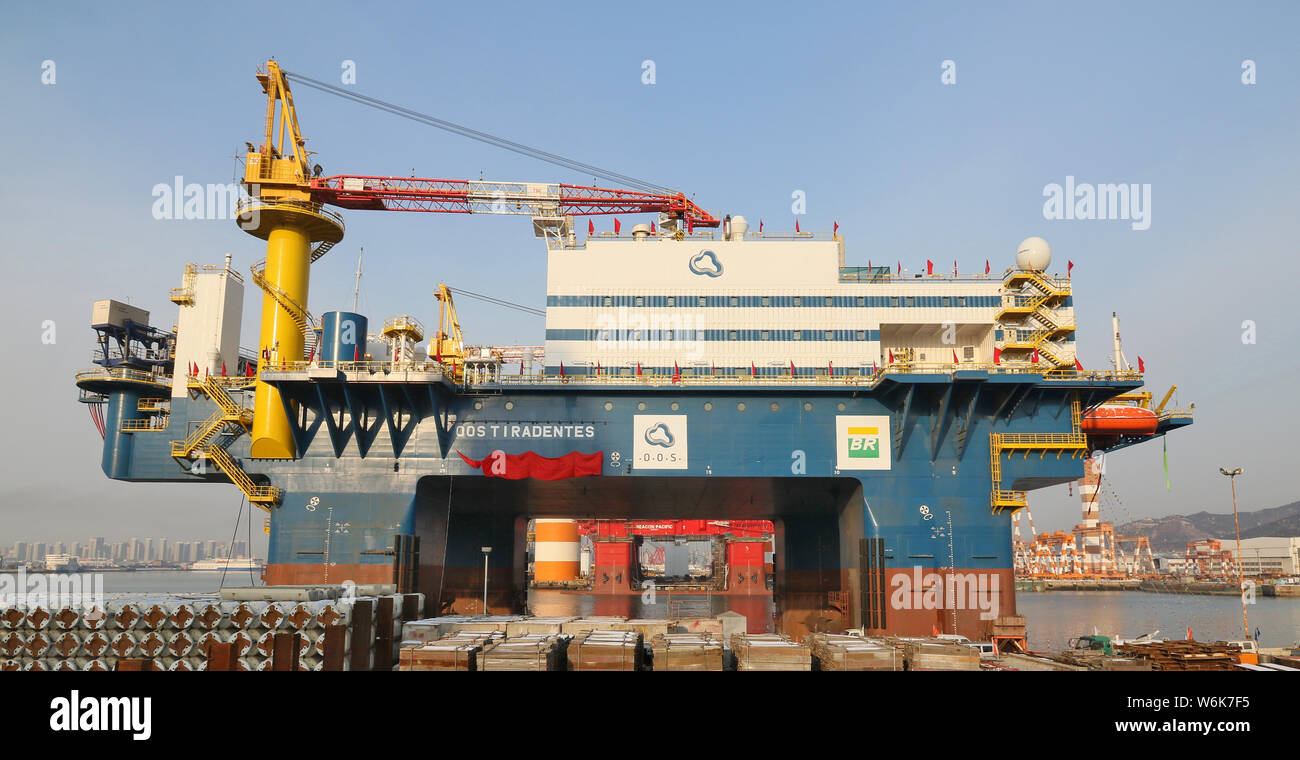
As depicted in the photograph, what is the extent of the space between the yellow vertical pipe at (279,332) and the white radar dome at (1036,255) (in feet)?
141

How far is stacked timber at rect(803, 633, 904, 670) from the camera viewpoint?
834 inches

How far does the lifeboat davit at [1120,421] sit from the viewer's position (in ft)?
150

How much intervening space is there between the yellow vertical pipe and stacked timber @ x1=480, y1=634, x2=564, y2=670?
95.0 feet

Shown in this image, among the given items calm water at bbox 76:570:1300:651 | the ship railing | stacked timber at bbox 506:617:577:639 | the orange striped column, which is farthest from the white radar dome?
the orange striped column

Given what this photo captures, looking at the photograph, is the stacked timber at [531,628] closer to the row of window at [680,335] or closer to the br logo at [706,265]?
the row of window at [680,335]

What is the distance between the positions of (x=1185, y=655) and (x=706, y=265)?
31.6 meters

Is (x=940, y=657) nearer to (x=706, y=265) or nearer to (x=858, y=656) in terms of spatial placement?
(x=858, y=656)

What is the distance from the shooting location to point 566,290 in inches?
1982

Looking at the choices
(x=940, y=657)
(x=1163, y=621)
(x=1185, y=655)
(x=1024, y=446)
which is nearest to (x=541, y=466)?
(x=940, y=657)

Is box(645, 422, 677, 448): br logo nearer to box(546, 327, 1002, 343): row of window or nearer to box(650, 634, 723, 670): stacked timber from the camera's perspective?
box(546, 327, 1002, 343): row of window
